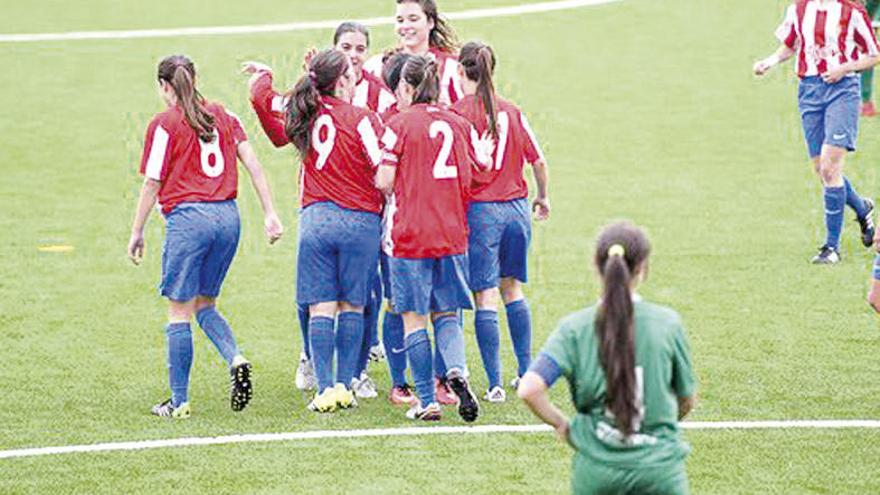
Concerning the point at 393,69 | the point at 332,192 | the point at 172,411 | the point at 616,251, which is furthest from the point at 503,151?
the point at 616,251

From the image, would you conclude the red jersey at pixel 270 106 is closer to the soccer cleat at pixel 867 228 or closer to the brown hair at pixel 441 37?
the brown hair at pixel 441 37

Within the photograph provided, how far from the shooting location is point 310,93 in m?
10.5

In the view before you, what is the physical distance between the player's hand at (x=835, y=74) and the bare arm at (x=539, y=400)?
27.7ft

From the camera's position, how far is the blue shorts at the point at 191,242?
1054 centimetres

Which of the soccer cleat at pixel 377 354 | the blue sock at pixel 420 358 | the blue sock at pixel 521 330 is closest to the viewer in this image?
the blue sock at pixel 420 358

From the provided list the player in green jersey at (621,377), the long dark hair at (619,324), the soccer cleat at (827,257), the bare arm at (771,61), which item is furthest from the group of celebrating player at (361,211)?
the soccer cleat at (827,257)

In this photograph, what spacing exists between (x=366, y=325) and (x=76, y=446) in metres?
2.04

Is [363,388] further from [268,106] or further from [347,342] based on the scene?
[268,106]

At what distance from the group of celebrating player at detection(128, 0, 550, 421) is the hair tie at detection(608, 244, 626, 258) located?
3.76 m

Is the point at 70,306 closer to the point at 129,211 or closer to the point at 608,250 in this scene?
the point at 129,211

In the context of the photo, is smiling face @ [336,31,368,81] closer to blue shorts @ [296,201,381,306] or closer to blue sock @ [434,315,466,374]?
blue shorts @ [296,201,381,306]

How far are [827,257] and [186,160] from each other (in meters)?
6.15

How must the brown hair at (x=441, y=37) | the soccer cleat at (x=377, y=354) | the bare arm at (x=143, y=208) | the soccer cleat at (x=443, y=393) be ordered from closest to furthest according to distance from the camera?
the bare arm at (x=143, y=208) < the soccer cleat at (x=443, y=393) < the brown hair at (x=441, y=37) < the soccer cleat at (x=377, y=354)

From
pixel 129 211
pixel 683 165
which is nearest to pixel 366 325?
pixel 129 211
